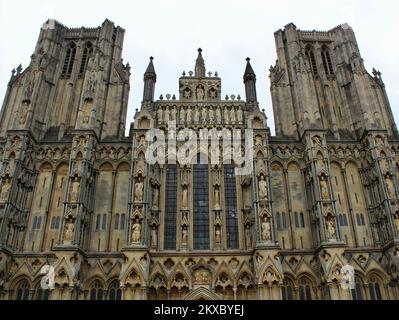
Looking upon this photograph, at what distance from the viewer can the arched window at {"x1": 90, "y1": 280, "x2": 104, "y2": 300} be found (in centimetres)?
2555

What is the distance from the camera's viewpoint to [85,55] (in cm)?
3709

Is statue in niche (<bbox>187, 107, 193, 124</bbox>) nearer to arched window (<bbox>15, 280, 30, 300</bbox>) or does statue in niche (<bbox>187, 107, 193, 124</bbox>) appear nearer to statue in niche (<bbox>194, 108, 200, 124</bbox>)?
statue in niche (<bbox>194, 108, 200, 124</bbox>)

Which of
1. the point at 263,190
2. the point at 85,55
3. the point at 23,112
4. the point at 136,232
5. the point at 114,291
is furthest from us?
the point at 85,55

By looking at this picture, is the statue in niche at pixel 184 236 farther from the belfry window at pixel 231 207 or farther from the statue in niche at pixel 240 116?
the statue in niche at pixel 240 116

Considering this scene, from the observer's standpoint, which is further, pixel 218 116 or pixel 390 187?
pixel 218 116

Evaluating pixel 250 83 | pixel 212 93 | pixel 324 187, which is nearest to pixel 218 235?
pixel 324 187

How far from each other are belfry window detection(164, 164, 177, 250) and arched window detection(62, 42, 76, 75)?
48.5ft

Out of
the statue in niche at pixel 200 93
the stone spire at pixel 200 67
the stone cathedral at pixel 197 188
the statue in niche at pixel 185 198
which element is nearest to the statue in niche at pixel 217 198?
the stone cathedral at pixel 197 188

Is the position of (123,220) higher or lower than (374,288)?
higher

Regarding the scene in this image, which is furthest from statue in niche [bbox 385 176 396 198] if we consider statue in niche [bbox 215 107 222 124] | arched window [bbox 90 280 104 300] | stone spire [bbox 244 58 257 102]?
arched window [bbox 90 280 104 300]

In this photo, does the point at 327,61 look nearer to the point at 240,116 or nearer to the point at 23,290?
the point at 240,116

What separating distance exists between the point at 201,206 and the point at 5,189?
1416 centimetres
